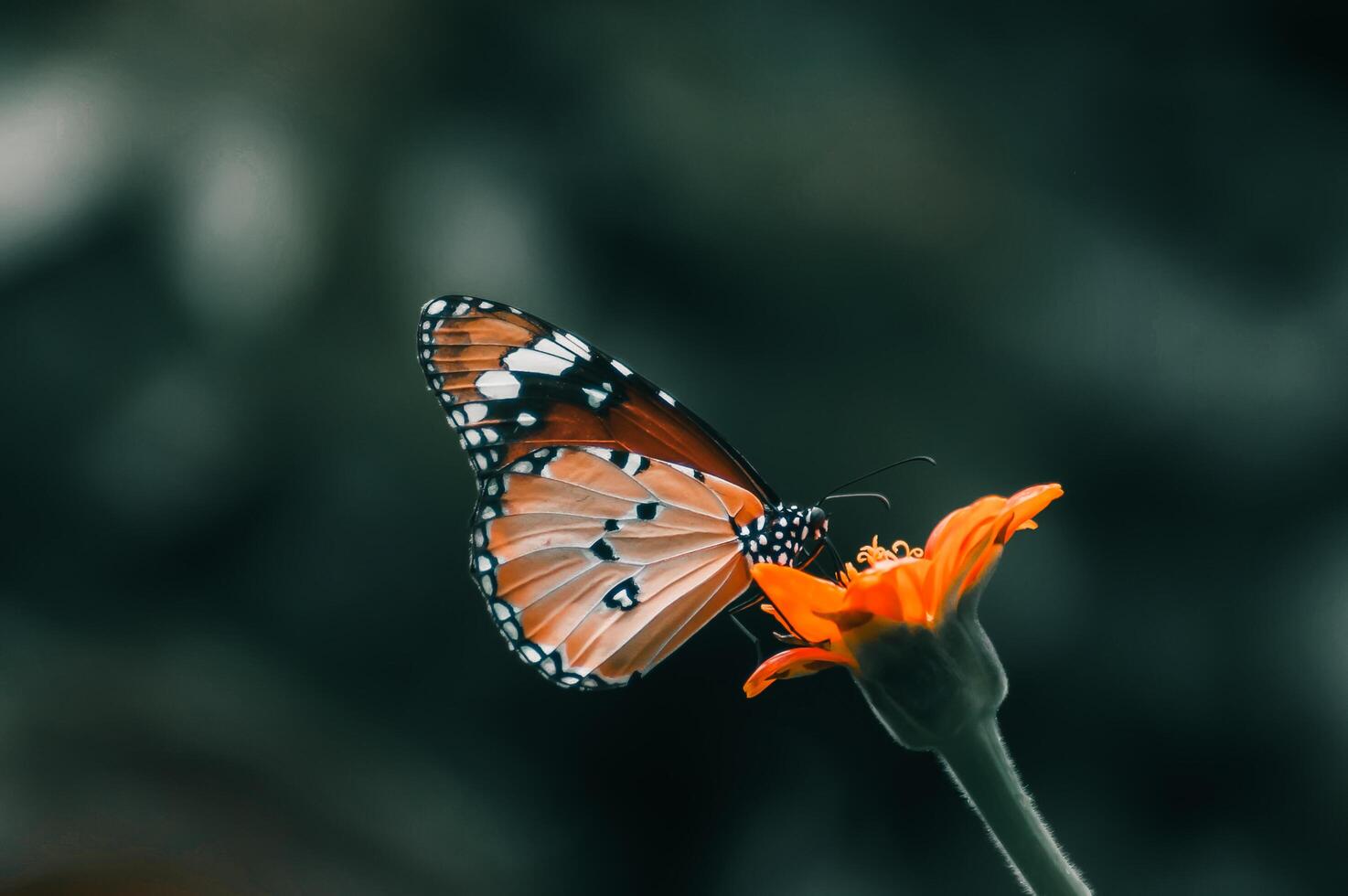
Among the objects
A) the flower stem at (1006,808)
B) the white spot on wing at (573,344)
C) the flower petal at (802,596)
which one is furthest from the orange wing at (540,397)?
the flower stem at (1006,808)

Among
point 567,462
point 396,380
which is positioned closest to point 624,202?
point 396,380

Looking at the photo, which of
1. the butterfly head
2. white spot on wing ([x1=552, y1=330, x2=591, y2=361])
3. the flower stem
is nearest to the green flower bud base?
the flower stem

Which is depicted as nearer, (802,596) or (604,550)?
(802,596)

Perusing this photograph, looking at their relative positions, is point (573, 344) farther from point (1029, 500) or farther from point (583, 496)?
point (1029, 500)

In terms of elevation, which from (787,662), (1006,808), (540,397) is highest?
(540,397)

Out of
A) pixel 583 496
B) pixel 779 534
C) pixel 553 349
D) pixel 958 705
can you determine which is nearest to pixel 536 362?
pixel 553 349

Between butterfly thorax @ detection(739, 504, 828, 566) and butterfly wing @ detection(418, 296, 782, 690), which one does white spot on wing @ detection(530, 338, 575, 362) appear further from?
butterfly thorax @ detection(739, 504, 828, 566)

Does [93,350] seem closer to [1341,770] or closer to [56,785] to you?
[56,785]
